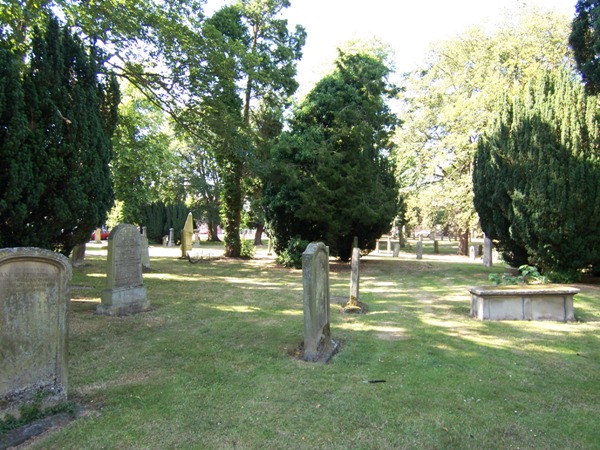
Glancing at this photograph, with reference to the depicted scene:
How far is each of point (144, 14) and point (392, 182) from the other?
13.1 m

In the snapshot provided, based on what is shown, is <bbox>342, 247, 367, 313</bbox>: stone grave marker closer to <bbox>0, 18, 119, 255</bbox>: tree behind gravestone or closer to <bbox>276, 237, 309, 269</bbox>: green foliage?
<bbox>0, 18, 119, 255</bbox>: tree behind gravestone

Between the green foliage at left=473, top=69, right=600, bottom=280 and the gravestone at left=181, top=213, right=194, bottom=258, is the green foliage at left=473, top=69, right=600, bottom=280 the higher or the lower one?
the higher one

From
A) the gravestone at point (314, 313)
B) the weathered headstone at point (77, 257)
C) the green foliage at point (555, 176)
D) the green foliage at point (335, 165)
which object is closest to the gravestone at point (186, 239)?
the weathered headstone at point (77, 257)

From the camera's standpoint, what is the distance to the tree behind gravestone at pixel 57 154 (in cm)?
686

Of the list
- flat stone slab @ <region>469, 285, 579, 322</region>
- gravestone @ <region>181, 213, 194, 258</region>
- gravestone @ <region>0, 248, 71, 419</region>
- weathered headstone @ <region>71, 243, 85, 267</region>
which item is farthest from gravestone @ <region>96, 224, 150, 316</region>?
gravestone @ <region>181, 213, 194, 258</region>

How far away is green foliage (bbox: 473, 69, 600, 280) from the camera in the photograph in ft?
38.4

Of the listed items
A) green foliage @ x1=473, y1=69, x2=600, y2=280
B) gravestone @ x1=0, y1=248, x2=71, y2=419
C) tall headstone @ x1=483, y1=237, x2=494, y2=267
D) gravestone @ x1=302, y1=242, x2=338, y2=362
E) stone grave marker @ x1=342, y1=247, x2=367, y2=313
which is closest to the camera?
gravestone @ x1=0, y1=248, x2=71, y2=419

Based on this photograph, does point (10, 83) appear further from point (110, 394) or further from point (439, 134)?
point (439, 134)

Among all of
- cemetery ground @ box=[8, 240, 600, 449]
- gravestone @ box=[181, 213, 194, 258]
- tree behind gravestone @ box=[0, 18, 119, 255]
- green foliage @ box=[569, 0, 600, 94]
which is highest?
green foliage @ box=[569, 0, 600, 94]

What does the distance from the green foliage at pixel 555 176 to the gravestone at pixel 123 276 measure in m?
11.3

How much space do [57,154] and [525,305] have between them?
9465 mm

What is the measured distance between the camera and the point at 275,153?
16953 mm

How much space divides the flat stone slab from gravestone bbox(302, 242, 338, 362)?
3736 millimetres

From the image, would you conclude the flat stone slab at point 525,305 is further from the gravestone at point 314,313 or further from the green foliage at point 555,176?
the green foliage at point 555,176
